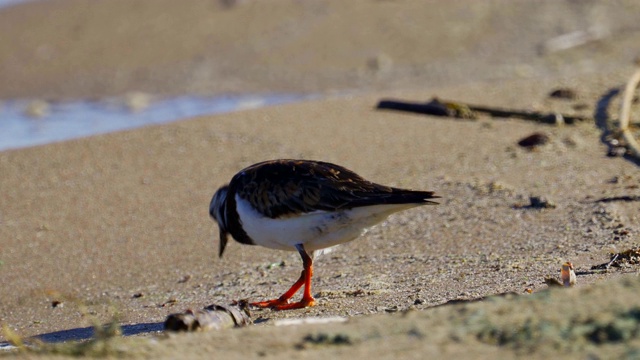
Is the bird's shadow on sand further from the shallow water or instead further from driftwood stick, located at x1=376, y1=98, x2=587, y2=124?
the shallow water

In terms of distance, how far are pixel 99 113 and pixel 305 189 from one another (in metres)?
7.15

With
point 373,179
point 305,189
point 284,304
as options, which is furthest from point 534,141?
point 284,304

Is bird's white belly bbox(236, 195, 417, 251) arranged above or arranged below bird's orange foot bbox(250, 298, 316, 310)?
above

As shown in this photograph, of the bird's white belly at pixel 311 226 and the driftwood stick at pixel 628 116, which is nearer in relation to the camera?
→ the bird's white belly at pixel 311 226

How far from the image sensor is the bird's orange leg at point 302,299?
4.63 metres

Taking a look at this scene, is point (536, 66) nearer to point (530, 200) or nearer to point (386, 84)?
point (386, 84)

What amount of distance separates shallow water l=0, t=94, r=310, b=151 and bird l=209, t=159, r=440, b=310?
5.46 meters

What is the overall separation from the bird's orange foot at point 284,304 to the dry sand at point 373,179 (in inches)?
3.5

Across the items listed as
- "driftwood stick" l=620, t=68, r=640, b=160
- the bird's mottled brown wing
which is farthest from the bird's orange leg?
"driftwood stick" l=620, t=68, r=640, b=160

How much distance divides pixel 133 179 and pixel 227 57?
5.88m

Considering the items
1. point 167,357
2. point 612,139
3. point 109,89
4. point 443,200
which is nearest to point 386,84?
point 109,89

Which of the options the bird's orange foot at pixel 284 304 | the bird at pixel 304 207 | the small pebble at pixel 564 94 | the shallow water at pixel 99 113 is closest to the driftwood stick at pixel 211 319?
the bird's orange foot at pixel 284 304

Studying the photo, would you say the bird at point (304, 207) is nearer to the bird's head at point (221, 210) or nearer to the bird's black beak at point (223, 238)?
the bird's head at point (221, 210)

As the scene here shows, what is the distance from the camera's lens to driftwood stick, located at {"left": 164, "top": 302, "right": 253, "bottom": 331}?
12.1ft
